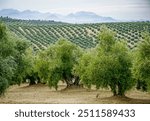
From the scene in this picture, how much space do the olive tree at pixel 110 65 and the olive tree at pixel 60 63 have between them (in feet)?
43.4

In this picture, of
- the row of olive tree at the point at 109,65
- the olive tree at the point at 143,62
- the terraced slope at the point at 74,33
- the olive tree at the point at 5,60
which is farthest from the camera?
the terraced slope at the point at 74,33

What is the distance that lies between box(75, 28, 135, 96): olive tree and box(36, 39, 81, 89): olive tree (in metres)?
13.2

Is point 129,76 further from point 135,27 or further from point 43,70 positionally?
point 135,27

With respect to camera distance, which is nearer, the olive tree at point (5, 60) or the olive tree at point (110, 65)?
the olive tree at point (5, 60)

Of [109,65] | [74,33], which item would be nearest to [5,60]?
[109,65]

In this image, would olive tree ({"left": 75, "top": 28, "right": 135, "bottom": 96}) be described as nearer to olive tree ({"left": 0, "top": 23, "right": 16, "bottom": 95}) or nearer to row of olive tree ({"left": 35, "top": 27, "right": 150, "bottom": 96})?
row of olive tree ({"left": 35, "top": 27, "right": 150, "bottom": 96})

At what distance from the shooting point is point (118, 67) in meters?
37.4

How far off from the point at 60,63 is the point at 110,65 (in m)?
15.4

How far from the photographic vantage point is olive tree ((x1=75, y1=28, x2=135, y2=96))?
3744 centimetres

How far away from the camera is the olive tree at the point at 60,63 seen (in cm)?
5159

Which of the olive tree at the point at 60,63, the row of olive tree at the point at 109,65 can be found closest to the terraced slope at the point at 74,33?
the olive tree at the point at 60,63

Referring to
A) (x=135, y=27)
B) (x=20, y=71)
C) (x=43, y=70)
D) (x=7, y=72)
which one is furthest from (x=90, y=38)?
(x=7, y=72)

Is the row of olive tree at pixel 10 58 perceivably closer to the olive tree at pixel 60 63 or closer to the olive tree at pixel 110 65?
the olive tree at pixel 60 63

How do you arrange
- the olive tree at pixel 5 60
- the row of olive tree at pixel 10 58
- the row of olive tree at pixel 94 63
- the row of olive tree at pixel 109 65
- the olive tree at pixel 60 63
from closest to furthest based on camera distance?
1. the olive tree at pixel 5 60
2. the row of olive tree at pixel 10 58
3. the row of olive tree at pixel 94 63
4. the row of olive tree at pixel 109 65
5. the olive tree at pixel 60 63
